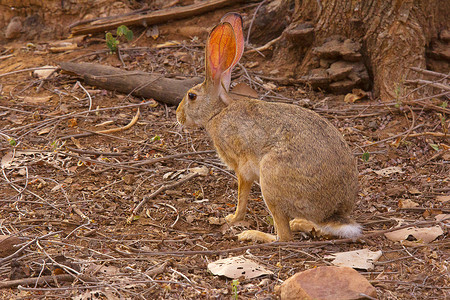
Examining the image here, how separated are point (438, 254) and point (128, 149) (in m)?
4.02

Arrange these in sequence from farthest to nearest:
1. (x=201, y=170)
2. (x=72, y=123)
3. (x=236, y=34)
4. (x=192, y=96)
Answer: (x=72, y=123), (x=201, y=170), (x=192, y=96), (x=236, y=34)

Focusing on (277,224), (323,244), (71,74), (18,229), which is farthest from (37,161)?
(323,244)

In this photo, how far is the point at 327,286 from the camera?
3.79m

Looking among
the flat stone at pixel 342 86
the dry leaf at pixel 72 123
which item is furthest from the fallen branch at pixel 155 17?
the dry leaf at pixel 72 123

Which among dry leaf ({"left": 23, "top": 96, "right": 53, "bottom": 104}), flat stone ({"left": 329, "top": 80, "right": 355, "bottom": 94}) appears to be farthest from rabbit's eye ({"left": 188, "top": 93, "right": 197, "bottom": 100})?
dry leaf ({"left": 23, "top": 96, "right": 53, "bottom": 104})

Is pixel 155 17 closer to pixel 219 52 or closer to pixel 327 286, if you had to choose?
pixel 219 52

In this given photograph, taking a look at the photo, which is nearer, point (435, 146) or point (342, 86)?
point (435, 146)

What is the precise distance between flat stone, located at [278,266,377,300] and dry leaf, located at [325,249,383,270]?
0.52 meters

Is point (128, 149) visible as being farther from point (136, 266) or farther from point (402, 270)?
point (402, 270)

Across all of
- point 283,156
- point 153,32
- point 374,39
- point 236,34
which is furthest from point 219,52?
point 153,32

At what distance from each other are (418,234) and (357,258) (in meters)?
0.77

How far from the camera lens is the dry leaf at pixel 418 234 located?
4906 mm

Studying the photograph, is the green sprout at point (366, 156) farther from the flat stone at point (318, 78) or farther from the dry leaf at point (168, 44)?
the dry leaf at point (168, 44)

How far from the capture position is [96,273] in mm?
4305
